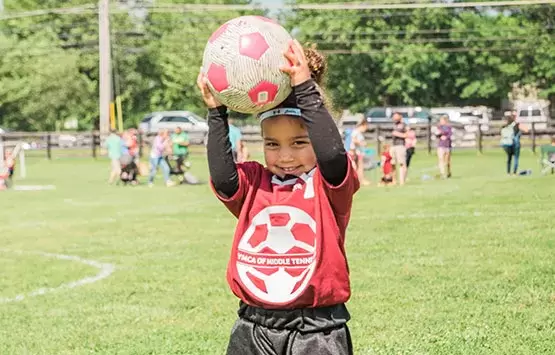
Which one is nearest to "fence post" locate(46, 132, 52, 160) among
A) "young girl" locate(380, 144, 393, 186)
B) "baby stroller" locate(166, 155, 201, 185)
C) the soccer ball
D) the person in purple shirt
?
"baby stroller" locate(166, 155, 201, 185)

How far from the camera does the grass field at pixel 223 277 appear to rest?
7.49 m

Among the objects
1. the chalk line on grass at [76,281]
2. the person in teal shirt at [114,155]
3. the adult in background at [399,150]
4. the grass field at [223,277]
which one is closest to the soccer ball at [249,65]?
the grass field at [223,277]

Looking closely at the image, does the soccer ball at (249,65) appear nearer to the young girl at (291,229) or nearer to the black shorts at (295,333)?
the young girl at (291,229)

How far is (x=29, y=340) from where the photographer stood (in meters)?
7.76

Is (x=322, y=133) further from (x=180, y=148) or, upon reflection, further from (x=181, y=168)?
(x=181, y=168)

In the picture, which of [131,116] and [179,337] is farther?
[131,116]

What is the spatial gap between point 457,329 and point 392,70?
66.1 m

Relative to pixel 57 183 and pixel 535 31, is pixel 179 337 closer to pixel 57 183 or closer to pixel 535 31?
pixel 57 183

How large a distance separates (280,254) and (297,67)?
751 millimetres

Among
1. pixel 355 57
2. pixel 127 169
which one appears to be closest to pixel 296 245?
pixel 127 169

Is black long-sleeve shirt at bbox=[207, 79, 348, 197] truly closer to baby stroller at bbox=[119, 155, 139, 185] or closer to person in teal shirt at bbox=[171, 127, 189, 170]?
person in teal shirt at bbox=[171, 127, 189, 170]

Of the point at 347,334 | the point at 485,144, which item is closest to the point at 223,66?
the point at 347,334

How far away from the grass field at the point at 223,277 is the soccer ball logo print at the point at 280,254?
9.66 ft

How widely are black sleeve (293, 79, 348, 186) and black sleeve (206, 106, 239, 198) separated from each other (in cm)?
38
